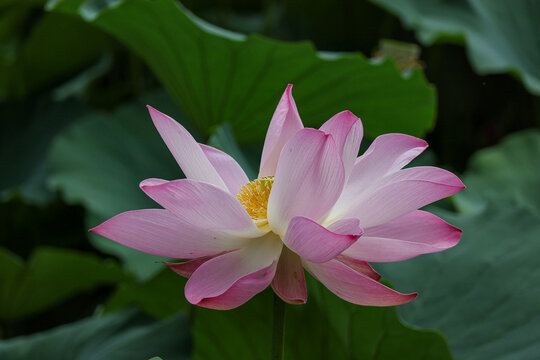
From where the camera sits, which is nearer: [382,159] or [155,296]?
[382,159]

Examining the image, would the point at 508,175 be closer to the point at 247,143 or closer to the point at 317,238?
the point at 247,143

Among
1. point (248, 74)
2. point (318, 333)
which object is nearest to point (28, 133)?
point (248, 74)

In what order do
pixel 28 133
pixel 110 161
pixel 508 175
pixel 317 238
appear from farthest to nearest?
pixel 28 133, pixel 110 161, pixel 508 175, pixel 317 238

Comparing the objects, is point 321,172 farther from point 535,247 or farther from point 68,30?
point 68,30

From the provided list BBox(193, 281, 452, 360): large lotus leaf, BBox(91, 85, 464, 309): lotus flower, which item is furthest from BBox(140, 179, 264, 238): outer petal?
BBox(193, 281, 452, 360): large lotus leaf

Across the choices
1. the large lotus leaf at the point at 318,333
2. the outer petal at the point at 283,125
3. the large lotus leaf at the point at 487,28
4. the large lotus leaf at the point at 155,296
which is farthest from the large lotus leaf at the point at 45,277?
the outer petal at the point at 283,125

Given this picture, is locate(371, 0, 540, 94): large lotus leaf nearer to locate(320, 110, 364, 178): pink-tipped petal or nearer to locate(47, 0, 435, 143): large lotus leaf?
locate(47, 0, 435, 143): large lotus leaf

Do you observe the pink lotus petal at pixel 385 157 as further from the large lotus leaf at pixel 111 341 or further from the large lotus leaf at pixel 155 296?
the large lotus leaf at pixel 155 296

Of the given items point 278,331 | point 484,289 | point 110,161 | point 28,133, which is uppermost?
point 278,331
